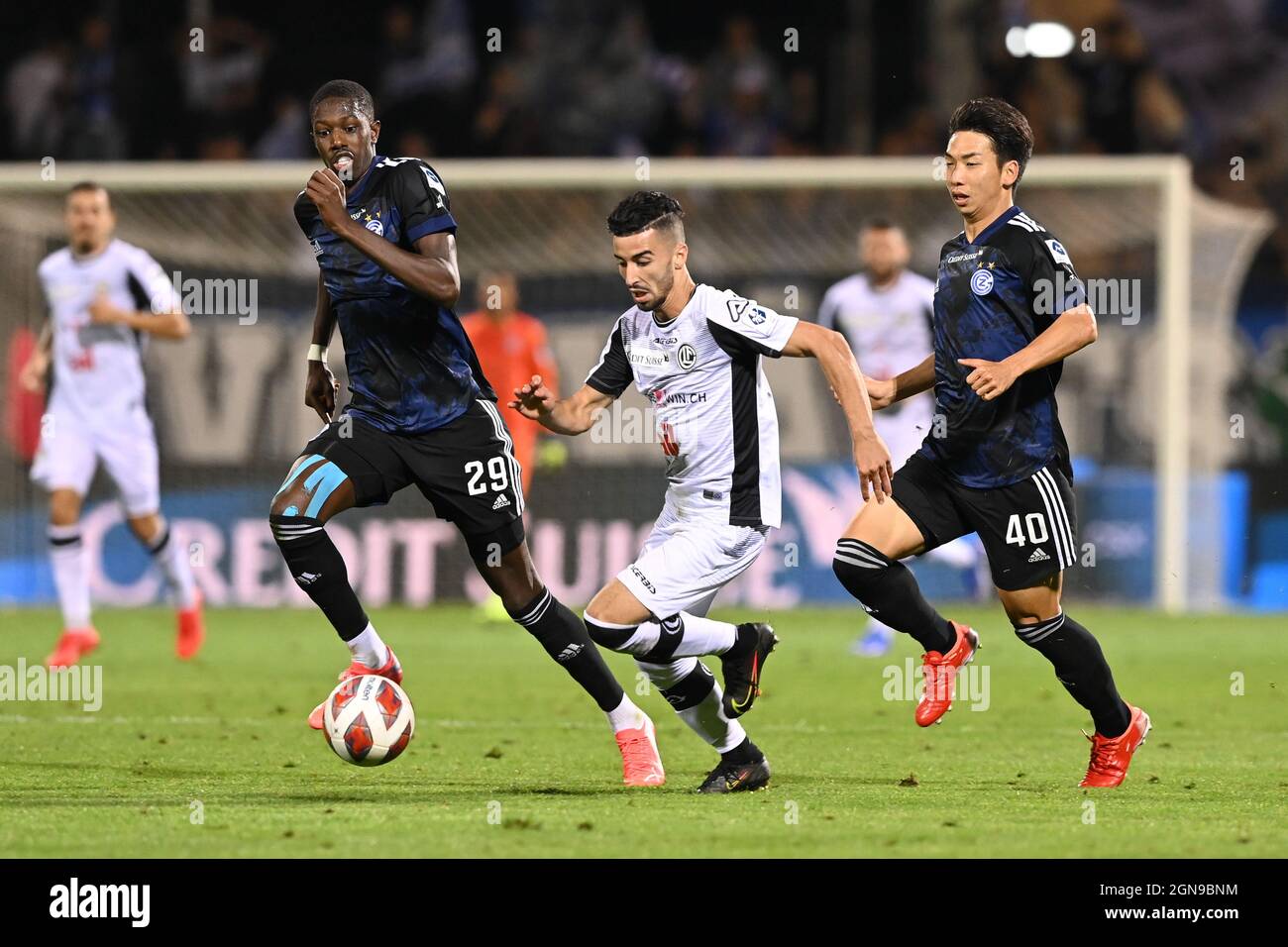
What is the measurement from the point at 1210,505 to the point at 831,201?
150 inches

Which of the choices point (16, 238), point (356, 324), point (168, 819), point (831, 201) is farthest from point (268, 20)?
point (168, 819)

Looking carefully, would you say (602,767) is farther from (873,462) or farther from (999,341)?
(999,341)

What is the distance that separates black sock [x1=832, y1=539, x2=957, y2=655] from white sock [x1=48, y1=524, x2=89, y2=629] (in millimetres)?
5780

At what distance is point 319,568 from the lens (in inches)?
277

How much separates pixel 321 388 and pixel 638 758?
6.16ft

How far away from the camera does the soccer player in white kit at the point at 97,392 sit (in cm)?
1143

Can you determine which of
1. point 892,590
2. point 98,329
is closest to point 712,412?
point 892,590

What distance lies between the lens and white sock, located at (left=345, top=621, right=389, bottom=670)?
24.0ft

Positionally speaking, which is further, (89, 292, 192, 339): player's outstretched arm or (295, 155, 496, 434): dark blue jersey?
(89, 292, 192, 339): player's outstretched arm

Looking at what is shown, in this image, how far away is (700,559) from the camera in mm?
6824

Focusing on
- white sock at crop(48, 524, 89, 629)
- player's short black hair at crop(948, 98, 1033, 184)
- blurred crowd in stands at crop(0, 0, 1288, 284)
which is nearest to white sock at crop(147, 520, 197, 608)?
white sock at crop(48, 524, 89, 629)

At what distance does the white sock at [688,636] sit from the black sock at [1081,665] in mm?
987

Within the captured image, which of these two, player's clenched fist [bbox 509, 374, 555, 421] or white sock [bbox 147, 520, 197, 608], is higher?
player's clenched fist [bbox 509, 374, 555, 421]

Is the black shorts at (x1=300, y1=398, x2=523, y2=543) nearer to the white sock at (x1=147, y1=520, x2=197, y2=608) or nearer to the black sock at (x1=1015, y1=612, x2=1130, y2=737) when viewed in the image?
the black sock at (x1=1015, y1=612, x2=1130, y2=737)
